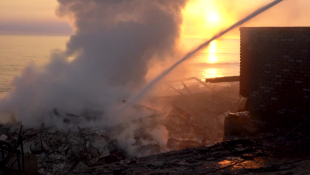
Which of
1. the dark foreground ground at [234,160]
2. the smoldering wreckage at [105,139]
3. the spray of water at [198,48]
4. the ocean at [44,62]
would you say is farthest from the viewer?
the ocean at [44,62]

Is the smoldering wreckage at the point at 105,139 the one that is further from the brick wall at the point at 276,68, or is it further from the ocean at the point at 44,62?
the ocean at the point at 44,62

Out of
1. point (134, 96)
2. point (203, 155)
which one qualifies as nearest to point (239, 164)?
point (203, 155)

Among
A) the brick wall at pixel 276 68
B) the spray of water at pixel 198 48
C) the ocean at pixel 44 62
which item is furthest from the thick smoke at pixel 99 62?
the brick wall at pixel 276 68

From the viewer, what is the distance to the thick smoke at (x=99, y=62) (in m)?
12.9

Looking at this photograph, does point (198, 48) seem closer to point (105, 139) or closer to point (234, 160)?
point (105, 139)

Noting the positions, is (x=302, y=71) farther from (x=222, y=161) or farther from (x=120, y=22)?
(x=120, y=22)

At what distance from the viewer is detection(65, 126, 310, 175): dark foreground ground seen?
530 cm

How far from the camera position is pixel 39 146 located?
10.3 m

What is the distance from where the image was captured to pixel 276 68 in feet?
27.7

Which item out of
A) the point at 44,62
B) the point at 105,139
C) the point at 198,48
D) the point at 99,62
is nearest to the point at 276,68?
the point at 198,48

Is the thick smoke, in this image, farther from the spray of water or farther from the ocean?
the ocean

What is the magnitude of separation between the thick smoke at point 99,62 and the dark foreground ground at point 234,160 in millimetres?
6286

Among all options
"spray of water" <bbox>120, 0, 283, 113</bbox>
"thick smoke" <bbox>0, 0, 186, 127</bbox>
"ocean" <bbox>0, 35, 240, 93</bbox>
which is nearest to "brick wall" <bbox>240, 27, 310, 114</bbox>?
"spray of water" <bbox>120, 0, 283, 113</bbox>

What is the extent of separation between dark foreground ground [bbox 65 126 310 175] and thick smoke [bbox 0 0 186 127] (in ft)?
20.6
